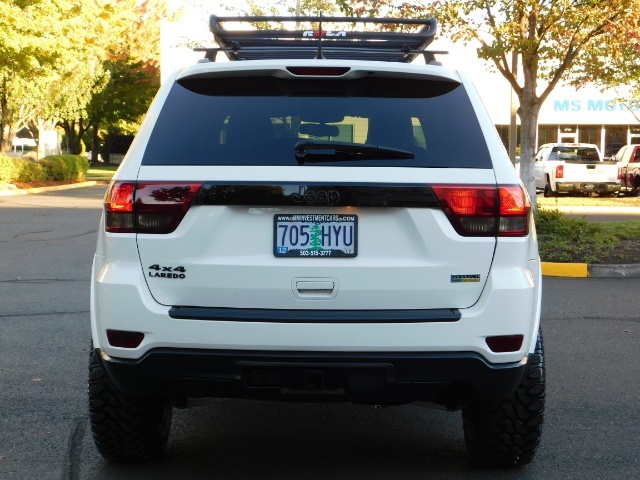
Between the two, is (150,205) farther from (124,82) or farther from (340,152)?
(124,82)

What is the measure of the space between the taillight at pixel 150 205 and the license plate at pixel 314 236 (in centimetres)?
39

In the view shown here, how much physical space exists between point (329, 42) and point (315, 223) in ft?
8.14

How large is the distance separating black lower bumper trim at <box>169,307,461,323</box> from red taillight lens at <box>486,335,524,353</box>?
0.61 feet

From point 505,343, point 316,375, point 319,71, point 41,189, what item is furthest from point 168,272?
point 41,189

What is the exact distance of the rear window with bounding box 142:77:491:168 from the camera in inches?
160

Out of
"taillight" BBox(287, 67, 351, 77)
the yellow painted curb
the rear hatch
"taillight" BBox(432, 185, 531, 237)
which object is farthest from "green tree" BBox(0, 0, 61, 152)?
"taillight" BBox(432, 185, 531, 237)

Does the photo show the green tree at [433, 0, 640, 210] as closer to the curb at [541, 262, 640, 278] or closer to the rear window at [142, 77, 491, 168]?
the curb at [541, 262, 640, 278]

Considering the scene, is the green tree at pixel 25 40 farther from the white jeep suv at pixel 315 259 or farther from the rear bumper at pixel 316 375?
the rear bumper at pixel 316 375

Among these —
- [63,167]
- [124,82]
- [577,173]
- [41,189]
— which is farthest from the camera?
[124,82]

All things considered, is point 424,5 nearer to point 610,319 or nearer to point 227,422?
point 610,319

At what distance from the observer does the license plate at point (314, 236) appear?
394 centimetres

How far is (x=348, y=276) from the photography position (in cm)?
391

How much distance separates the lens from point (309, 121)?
4.21 meters

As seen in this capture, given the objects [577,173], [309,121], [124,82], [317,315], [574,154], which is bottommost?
[577,173]
